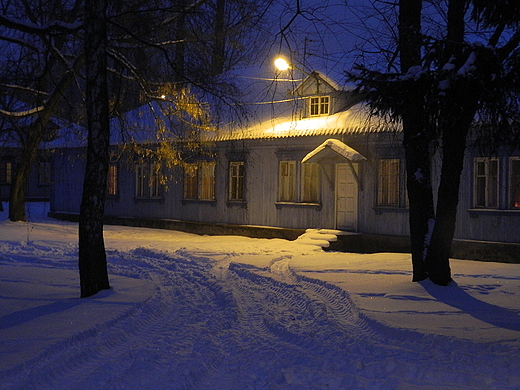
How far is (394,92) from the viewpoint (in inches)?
288

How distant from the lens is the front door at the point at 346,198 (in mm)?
17891

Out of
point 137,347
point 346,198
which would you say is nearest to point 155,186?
point 346,198

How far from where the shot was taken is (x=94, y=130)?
849 cm

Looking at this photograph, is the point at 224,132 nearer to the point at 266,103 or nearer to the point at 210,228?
the point at 266,103

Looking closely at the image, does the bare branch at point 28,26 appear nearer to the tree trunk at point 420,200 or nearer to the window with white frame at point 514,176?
the tree trunk at point 420,200

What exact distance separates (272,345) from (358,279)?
4.63 m

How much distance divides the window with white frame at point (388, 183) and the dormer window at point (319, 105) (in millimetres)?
3210

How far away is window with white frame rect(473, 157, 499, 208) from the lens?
49.6 feet

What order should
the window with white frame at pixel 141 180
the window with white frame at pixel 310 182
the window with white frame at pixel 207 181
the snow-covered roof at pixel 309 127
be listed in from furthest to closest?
the window with white frame at pixel 141 180
the window with white frame at pixel 207 181
the window with white frame at pixel 310 182
the snow-covered roof at pixel 309 127

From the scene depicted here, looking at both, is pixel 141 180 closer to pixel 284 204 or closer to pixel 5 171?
pixel 284 204

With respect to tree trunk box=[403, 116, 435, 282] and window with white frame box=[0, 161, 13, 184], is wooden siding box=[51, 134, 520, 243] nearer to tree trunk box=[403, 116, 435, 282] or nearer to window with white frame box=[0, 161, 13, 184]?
tree trunk box=[403, 116, 435, 282]

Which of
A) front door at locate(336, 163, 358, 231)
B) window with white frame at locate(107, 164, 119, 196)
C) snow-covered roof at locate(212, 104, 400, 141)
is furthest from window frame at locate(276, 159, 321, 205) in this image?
window with white frame at locate(107, 164, 119, 196)

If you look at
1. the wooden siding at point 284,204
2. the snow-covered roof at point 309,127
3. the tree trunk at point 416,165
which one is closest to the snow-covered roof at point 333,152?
the snow-covered roof at point 309,127

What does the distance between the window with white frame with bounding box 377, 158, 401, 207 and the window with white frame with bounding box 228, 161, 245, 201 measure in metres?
5.63
